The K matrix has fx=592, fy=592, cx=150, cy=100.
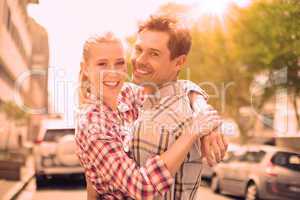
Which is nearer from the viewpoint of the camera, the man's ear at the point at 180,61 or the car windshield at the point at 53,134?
the man's ear at the point at 180,61

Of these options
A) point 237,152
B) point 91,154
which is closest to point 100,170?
point 91,154

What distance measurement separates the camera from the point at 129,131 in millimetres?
1629

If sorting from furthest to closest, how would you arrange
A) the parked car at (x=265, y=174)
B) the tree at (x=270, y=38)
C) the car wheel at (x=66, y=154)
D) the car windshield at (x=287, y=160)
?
the tree at (x=270, y=38), the car wheel at (x=66, y=154), the car windshield at (x=287, y=160), the parked car at (x=265, y=174)

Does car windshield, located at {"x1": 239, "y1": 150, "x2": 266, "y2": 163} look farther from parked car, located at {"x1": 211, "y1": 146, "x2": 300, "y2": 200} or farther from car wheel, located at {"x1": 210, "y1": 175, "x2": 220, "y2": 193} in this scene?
car wheel, located at {"x1": 210, "y1": 175, "x2": 220, "y2": 193}

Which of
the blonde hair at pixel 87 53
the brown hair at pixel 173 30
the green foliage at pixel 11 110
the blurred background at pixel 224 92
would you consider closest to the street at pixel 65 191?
the blurred background at pixel 224 92

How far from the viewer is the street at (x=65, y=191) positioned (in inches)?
470

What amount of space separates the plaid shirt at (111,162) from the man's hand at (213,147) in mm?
112

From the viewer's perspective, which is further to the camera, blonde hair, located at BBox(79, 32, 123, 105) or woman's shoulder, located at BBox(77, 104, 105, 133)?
blonde hair, located at BBox(79, 32, 123, 105)

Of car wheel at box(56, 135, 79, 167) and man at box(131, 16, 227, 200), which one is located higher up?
man at box(131, 16, 227, 200)

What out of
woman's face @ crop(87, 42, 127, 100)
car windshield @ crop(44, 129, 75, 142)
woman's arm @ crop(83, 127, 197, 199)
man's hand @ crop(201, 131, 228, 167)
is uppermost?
woman's face @ crop(87, 42, 127, 100)

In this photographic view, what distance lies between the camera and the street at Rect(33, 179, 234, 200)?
11.9 meters

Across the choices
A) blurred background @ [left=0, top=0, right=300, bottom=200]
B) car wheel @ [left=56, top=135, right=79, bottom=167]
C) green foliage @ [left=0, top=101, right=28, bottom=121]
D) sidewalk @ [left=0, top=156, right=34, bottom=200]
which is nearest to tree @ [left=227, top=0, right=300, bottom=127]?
blurred background @ [left=0, top=0, right=300, bottom=200]

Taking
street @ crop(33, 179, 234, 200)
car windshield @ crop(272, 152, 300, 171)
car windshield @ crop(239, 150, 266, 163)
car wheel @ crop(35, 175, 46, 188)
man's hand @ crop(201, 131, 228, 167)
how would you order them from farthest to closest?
car wheel @ crop(35, 175, 46, 188) < car windshield @ crop(239, 150, 266, 163) < street @ crop(33, 179, 234, 200) < car windshield @ crop(272, 152, 300, 171) < man's hand @ crop(201, 131, 228, 167)

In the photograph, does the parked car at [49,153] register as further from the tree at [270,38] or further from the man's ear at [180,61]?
the man's ear at [180,61]
